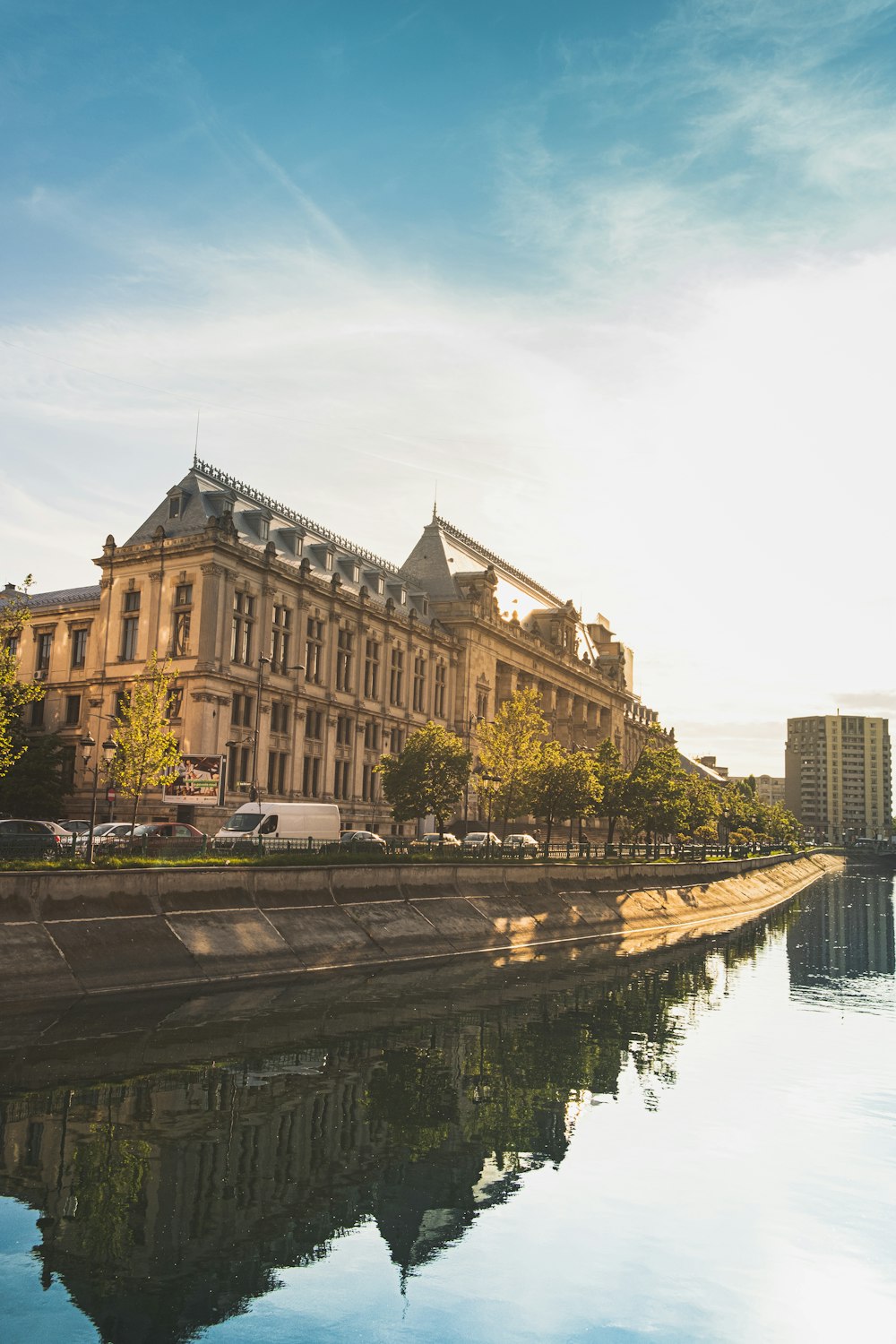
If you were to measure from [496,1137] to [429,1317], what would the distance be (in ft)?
26.2

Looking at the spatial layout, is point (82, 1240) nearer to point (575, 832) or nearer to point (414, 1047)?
point (414, 1047)

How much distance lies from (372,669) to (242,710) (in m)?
18.6

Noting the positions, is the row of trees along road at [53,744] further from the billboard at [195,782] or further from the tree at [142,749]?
the billboard at [195,782]

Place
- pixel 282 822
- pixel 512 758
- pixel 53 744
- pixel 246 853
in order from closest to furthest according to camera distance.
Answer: pixel 246 853 < pixel 282 822 < pixel 53 744 < pixel 512 758

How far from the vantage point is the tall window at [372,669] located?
8688 centimetres

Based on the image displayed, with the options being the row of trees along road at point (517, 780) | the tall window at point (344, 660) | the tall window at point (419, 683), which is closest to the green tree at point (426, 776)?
the row of trees along road at point (517, 780)

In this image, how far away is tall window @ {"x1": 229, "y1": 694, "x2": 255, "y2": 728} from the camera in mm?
70562

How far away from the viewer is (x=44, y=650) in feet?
264

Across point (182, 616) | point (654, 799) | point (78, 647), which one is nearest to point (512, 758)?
point (182, 616)

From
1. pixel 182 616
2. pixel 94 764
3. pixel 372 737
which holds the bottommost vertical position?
pixel 94 764

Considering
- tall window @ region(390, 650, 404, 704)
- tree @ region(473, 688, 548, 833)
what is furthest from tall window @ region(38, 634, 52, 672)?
tree @ region(473, 688, 548, 833)

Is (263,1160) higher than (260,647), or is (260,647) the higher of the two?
(260,647)

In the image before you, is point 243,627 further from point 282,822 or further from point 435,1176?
point 435,1176

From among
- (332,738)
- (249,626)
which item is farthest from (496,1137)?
(332,738)
